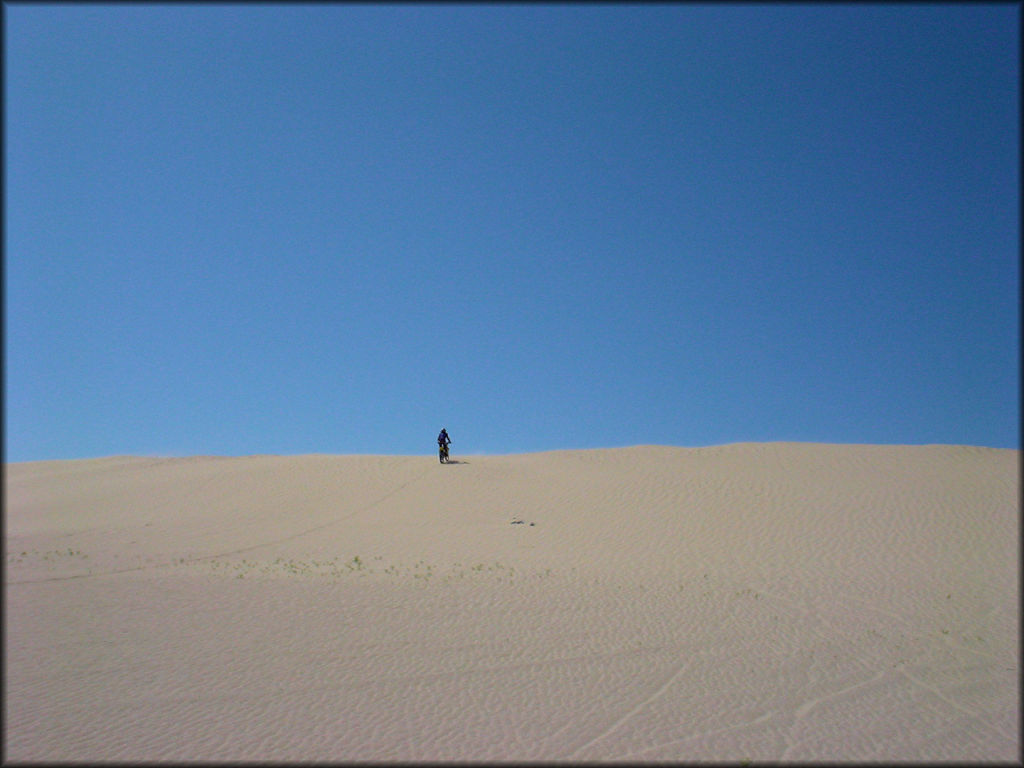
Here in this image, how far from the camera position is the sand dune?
326 inches

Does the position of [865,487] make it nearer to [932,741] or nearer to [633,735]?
[932,741]

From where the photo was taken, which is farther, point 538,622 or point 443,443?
point 443,443

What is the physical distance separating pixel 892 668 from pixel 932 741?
2.73m

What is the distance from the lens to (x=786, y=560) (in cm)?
1784

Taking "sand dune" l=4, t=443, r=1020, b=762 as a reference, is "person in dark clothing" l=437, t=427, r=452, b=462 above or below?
above

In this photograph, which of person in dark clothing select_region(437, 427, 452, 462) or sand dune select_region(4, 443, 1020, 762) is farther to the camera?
person in dark clothing select_region(437, 427, 452, 462)

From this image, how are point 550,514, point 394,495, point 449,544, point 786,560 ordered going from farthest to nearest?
point 394,495, point 550,514, point 449,544, point 786,560

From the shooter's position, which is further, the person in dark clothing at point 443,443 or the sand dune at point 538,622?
the person in dark clothing at point 443,443

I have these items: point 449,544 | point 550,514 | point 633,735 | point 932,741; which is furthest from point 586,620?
point 550,514

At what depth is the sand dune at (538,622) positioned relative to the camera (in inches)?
326

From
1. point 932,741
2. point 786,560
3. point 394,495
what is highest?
point 394,495

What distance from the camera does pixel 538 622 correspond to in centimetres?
1248

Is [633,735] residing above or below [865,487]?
below

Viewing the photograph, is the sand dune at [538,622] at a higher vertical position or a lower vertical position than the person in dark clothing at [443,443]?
lower
